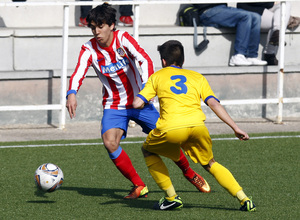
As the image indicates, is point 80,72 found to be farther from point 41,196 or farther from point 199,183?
point 199,183

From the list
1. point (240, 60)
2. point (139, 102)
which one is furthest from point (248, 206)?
point (240, 60)

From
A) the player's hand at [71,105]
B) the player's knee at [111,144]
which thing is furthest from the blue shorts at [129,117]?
the player's hand at [71,105]

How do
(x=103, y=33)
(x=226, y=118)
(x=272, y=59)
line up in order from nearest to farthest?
(x=226, y=118)
(x=103, y=33)
(x=272, y=59)

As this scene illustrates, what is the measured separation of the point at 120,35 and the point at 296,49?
6.11 m

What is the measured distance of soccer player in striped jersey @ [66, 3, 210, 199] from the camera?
22.9ft

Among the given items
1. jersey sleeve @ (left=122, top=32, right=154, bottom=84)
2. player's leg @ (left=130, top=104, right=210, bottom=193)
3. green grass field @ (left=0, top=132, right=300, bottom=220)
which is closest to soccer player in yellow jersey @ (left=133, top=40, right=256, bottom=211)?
green grass field @ (left=0, top=132, right=300, bottom=220)

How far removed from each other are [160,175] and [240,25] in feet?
20.1

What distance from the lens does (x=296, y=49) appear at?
12594mm

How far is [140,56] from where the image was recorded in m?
7.03

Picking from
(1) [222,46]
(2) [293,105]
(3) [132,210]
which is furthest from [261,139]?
(3) [132,210]

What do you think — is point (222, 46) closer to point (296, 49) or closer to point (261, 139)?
point (296, 49)

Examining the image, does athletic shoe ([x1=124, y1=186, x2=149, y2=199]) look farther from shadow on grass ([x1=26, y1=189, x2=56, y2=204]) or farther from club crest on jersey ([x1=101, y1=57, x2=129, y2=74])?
club crest on jersey ([x1=101, y1=57, x2=129, y2=74])

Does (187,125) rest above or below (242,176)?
above

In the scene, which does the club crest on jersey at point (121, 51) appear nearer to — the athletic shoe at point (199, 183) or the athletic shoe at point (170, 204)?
the athletic shoe at point (199, 183)
